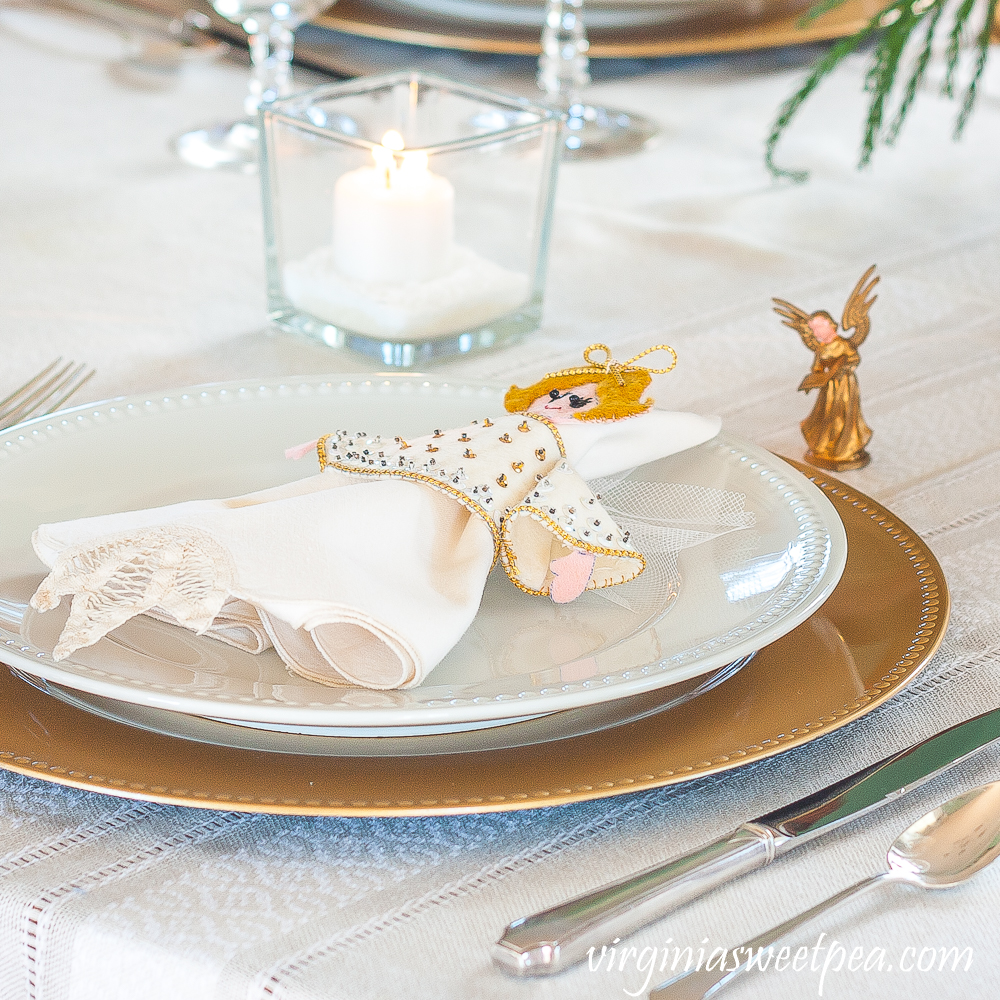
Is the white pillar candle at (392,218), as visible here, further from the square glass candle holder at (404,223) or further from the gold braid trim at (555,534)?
the gold braid trim at (555,534)

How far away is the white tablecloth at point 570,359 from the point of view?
350 mm

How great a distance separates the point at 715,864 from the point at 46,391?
544 millimetres

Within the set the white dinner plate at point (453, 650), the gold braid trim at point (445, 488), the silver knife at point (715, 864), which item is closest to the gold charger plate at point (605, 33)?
the white dinner plate at point (453, 650)

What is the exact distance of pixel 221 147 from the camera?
1.17 metres

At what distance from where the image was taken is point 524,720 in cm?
41

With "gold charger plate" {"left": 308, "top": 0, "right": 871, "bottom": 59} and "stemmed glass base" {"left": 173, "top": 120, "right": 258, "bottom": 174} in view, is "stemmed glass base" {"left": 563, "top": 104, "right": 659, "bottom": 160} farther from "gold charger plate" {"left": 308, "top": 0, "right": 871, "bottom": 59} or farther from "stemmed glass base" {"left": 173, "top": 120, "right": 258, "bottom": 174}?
"stemmed glass base" {"left": 173, "top": 120, "right": 258, "bottom": 174}

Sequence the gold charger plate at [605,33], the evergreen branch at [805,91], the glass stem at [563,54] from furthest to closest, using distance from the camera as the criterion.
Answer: the gold charger plate at [605,33] → the glass stem at [563,54] → the evergreen branch at [805,91]

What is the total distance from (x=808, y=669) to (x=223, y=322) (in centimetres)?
54

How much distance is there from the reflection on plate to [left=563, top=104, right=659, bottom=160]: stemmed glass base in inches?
34.9

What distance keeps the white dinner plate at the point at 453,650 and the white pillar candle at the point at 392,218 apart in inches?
8.1

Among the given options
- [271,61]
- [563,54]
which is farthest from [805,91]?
[271,61]

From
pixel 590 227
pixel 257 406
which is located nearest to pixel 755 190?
pixel 590 227

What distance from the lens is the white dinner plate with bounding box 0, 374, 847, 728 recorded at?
1.25 feet

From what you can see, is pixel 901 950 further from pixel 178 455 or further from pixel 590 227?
pixel 590 227
